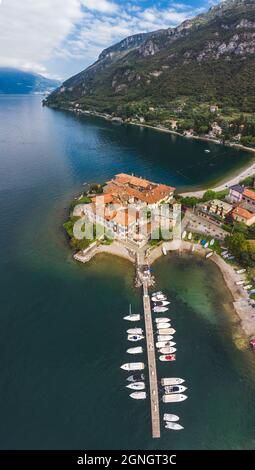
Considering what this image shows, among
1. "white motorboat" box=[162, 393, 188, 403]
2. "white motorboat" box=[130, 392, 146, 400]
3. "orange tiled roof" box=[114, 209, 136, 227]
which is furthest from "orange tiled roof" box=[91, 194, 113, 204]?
"white motorboat" box=[162, 393, 188, 403]

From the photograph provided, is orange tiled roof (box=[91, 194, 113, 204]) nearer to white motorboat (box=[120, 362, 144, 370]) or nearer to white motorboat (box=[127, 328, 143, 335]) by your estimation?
white motorboat (box=[127, 328, 143, 335])

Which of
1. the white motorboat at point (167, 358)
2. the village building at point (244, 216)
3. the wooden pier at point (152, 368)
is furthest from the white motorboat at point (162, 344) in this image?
the village building at point (244, 216)

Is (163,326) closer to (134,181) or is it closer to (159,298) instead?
(159,298)

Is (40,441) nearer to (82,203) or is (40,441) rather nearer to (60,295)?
(60,295)

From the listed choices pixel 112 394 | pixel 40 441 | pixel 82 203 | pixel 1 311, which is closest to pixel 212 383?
pixel 112 394

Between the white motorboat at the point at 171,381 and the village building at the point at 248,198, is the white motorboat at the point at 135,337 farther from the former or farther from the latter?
the village building at the point at 248,198

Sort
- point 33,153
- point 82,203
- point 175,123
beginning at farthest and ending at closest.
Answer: point 175,123
point 33,153
point 82,203
